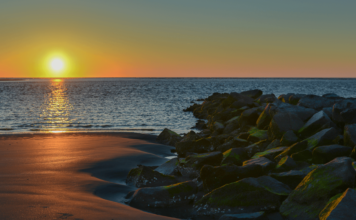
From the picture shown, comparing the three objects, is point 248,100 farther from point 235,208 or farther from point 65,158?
point 235,208

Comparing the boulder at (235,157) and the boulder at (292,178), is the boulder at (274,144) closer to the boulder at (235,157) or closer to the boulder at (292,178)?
the boulder at (235,157)

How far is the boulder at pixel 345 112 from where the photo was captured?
10.2 meters

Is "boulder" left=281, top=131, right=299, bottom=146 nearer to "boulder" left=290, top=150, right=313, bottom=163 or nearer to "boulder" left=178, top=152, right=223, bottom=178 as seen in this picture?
"boulder" left=290, top=150, right=313, bottom=163

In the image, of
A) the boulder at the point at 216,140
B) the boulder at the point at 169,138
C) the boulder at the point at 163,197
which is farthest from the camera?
the boulder at the point at 169,138

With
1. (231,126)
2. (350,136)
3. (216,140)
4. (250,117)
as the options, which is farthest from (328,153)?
(231,126)

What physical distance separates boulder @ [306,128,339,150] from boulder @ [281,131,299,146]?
71 cm

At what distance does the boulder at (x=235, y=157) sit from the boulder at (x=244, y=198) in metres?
2.27

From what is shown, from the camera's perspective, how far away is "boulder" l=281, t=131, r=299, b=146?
31.8ft

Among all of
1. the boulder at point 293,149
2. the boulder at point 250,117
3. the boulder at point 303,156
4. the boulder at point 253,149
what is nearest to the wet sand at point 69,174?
the boulder at point 253,149

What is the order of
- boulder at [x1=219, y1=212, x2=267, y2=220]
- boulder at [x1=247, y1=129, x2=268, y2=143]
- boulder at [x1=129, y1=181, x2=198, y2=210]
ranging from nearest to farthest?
boulder at [x1=219, y1=212, x2=267, y2=220] → boulder at [x1=129, y1=181, x2=198, y2=210] → boulder at [x1=247, y1=129, x2=268, y2=143]

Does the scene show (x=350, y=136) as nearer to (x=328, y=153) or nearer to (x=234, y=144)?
(x=328, y=153)

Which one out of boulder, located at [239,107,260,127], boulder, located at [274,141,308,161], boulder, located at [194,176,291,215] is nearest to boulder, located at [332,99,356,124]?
boulder, located at [274,141,308,161]

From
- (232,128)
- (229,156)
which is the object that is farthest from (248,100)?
(229,156)

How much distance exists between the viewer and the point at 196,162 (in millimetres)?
8727
